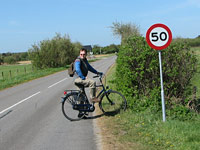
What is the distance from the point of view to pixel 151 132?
18.6 feet

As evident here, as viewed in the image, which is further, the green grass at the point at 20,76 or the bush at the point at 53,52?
the bush at the point at 53,52

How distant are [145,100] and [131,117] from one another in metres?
0.94

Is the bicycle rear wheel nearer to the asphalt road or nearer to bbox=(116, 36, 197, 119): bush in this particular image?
the asphalt road

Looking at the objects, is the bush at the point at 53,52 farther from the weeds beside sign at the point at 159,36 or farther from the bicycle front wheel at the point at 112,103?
the weeds beside sign at the point at 159,36

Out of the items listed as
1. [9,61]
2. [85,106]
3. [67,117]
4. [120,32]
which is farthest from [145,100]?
[9,61]

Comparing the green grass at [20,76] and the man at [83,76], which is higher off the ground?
the man at [83,76]

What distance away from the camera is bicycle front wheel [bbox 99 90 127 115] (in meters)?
7.70

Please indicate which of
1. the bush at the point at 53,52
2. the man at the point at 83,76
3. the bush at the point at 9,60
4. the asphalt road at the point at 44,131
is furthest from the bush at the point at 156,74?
the bush at the point at 9,60

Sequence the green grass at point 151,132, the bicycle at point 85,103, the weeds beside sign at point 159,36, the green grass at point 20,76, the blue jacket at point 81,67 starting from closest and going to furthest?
the green grass at point 151,132, the weeds beside sign at point 159,36, the blue jacket at point 81,67, the bicycle at point 85,103, the green grass at point 20,76

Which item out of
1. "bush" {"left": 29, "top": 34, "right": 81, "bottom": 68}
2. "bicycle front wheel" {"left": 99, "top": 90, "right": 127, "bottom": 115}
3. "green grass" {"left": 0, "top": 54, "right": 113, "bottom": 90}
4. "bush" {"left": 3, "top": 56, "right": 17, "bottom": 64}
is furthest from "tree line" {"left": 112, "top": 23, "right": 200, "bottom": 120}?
"bush" {"left": 3, "top": 56, "right": 17, "bottom": 64}

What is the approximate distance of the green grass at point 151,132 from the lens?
488 centimetres

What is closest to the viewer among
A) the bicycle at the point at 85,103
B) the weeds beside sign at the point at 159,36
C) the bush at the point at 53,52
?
the weeds beside sign at the point at 159,36

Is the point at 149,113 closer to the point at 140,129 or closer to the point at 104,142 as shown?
the point at 140,129

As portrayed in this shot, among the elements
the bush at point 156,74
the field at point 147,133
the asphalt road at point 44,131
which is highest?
the bush at point 156,74
